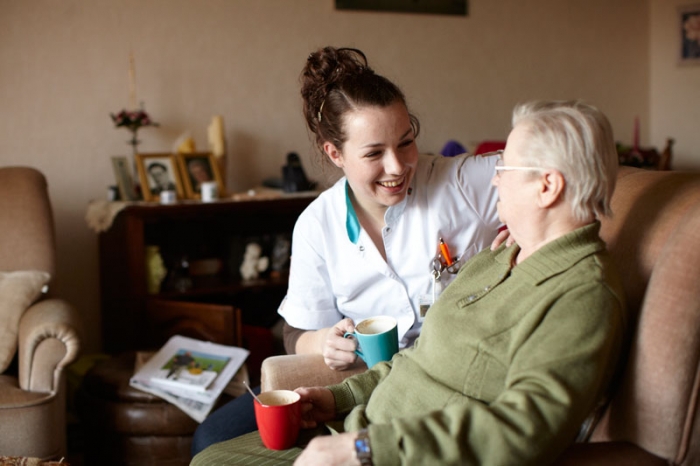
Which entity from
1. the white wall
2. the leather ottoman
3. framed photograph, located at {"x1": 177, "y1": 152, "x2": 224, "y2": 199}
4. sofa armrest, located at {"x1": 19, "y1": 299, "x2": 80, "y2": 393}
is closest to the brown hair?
sofa armrest, located at {"x1": 19, "y1": 299, "x2": 80, "y2": 393}

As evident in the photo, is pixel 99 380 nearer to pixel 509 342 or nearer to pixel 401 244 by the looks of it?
pixel 401 244

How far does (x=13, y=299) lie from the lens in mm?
2352

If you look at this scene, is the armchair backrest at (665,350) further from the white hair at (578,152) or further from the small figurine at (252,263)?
the small figurine at (252,263)

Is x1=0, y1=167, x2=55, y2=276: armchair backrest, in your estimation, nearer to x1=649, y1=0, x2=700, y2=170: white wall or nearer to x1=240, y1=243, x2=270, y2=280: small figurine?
x1=240, y1=243, x2=270, y2=280: small figurine

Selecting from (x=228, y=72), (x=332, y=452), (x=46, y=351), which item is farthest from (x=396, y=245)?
(x=228, y=72)

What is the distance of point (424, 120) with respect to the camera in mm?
3814

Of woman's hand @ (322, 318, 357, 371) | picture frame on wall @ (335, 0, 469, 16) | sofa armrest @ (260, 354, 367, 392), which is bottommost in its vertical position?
sofa armrest @ (260, 354, 367, 392)

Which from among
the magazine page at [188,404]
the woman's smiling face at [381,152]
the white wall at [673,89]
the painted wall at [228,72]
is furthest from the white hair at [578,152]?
the white wall at [673,89]

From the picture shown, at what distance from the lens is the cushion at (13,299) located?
2277 mm

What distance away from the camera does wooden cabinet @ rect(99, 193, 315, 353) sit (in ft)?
9.18

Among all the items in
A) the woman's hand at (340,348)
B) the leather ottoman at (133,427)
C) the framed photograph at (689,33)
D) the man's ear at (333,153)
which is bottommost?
the leather ottoman at (133,427)

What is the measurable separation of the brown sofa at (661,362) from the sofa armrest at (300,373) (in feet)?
1.97

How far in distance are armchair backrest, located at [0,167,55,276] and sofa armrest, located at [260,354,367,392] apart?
1344 millimetres

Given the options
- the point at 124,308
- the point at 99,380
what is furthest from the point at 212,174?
the point at 99,380
